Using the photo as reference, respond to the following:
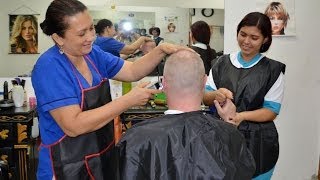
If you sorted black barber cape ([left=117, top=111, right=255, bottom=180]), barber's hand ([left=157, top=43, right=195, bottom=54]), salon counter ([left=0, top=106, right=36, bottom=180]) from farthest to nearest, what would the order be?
salon counter ([left=0, top=106, right=36, bottom=180]), barber's hand ([left=157, top=43, right=195, bottom=54]), black barber cape ([left=117, top=111, right=255, bottom=180])

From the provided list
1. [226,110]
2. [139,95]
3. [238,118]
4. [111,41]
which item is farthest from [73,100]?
[111,41]

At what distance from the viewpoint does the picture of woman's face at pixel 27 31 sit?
3.09m

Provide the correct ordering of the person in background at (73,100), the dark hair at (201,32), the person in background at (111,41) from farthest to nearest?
1. the dark hair at (201,32)
2. the person in background at (111,41)
3. the person in background at (73,100)

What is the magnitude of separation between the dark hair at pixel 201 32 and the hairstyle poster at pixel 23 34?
1372 mm

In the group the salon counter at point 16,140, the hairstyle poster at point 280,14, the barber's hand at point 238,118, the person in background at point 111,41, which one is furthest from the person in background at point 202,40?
the salon counter at point 16,140

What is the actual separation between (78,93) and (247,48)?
0.94 m

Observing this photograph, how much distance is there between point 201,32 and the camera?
10.2 feet

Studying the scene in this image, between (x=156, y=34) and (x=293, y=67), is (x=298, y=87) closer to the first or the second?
(x=293, y=67)


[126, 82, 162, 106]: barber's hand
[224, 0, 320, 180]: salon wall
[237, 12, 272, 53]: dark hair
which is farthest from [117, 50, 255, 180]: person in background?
[224, 0, 320, 180]: salon wall

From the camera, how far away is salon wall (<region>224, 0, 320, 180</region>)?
9.25ft

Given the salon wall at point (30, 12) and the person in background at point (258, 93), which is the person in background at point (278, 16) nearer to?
the salon wall at point (30, 12)

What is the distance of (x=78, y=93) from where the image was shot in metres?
1.45

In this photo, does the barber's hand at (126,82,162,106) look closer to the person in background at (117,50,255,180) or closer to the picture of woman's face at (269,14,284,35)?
the person in background at (117,50,255,180)

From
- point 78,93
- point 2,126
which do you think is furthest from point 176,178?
point 2,126
